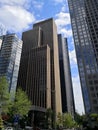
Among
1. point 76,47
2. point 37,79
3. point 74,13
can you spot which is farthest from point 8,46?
point 74,13

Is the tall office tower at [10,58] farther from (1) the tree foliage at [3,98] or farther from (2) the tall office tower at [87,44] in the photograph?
(1) the tree foliage at [3,98]

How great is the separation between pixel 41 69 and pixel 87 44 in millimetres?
42184

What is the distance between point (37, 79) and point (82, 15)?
192ft

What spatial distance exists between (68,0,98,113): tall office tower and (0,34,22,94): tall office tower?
135 ft

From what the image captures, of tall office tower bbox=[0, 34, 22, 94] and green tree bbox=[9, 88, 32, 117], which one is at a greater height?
tall office tower bbox=[0, 34, 22, 94]

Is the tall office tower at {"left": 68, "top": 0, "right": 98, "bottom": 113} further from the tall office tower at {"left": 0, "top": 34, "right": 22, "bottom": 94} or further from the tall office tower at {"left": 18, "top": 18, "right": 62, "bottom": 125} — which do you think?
the tall office tower at {"left": 0, "top": 34, "right": 22, "bottom": 94}

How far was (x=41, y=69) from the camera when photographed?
134m

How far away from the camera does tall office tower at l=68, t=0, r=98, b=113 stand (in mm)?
95312

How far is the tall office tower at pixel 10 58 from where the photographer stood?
335ft

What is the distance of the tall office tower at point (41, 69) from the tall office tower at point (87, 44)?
78.5ft

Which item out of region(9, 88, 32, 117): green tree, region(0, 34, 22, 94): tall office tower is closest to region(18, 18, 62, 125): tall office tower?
region(0, 34, 22, 94): tall office tower

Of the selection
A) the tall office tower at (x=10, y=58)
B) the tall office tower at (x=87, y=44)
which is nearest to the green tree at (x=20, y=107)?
the tall office tower at (x=10, y=58)

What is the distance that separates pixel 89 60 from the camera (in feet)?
348

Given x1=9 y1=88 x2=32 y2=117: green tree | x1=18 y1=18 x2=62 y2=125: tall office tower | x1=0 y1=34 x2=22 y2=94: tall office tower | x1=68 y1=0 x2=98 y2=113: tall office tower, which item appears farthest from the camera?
x1=18 y1=18 x2=62 y2=125: tall office tower
